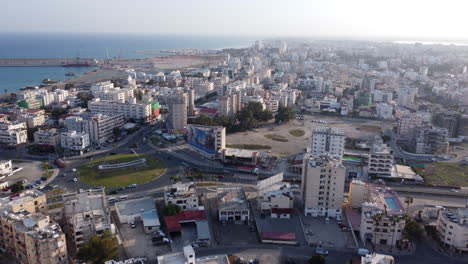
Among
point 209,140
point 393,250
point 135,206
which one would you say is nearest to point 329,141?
point 209,140

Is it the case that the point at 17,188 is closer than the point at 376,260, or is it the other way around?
the point at 376,260

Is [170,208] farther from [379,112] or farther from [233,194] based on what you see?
[379,112]

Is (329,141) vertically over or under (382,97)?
under

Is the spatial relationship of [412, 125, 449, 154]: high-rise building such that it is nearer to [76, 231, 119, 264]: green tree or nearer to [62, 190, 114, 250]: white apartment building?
[62, 190, 114, 250]: white apartment building

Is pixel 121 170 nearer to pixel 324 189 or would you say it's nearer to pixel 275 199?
pixel 275 199

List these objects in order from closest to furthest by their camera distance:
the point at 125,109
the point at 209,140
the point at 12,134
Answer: the point at 209,140 → the point at 12,134 → the point at 125,109

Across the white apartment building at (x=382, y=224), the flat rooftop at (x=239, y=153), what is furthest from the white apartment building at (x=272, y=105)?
the white apartment building at (x=382, y=224)

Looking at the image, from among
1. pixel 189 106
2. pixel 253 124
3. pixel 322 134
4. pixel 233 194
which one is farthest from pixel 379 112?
pixel 233 194
